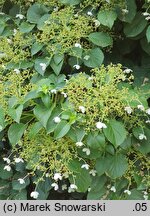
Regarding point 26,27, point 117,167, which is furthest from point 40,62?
point 117,167

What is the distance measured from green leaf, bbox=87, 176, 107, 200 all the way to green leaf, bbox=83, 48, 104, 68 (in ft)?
1.52

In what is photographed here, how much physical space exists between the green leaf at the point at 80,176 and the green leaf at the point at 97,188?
0.19 feet

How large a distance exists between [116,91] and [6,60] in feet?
1.87

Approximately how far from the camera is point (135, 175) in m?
1.69

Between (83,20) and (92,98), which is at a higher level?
(83,20)

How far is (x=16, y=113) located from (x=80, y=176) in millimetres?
356

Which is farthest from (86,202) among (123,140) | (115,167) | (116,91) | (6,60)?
(6,60)

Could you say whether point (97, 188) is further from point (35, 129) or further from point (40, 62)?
point (40, 62)

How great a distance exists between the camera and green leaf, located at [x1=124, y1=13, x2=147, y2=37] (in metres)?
1.78

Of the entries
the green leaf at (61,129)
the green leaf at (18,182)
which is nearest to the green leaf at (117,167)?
the green leaf at (61,129)

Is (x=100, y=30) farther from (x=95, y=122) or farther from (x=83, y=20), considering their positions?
(x=95, y=122)

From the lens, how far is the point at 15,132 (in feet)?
5.24

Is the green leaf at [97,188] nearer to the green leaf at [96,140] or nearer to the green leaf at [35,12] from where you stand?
the green leaf at [96,140]

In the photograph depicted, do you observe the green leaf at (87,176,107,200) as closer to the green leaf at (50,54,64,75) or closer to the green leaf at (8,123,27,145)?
the green leaf at (8,123,27,145)
